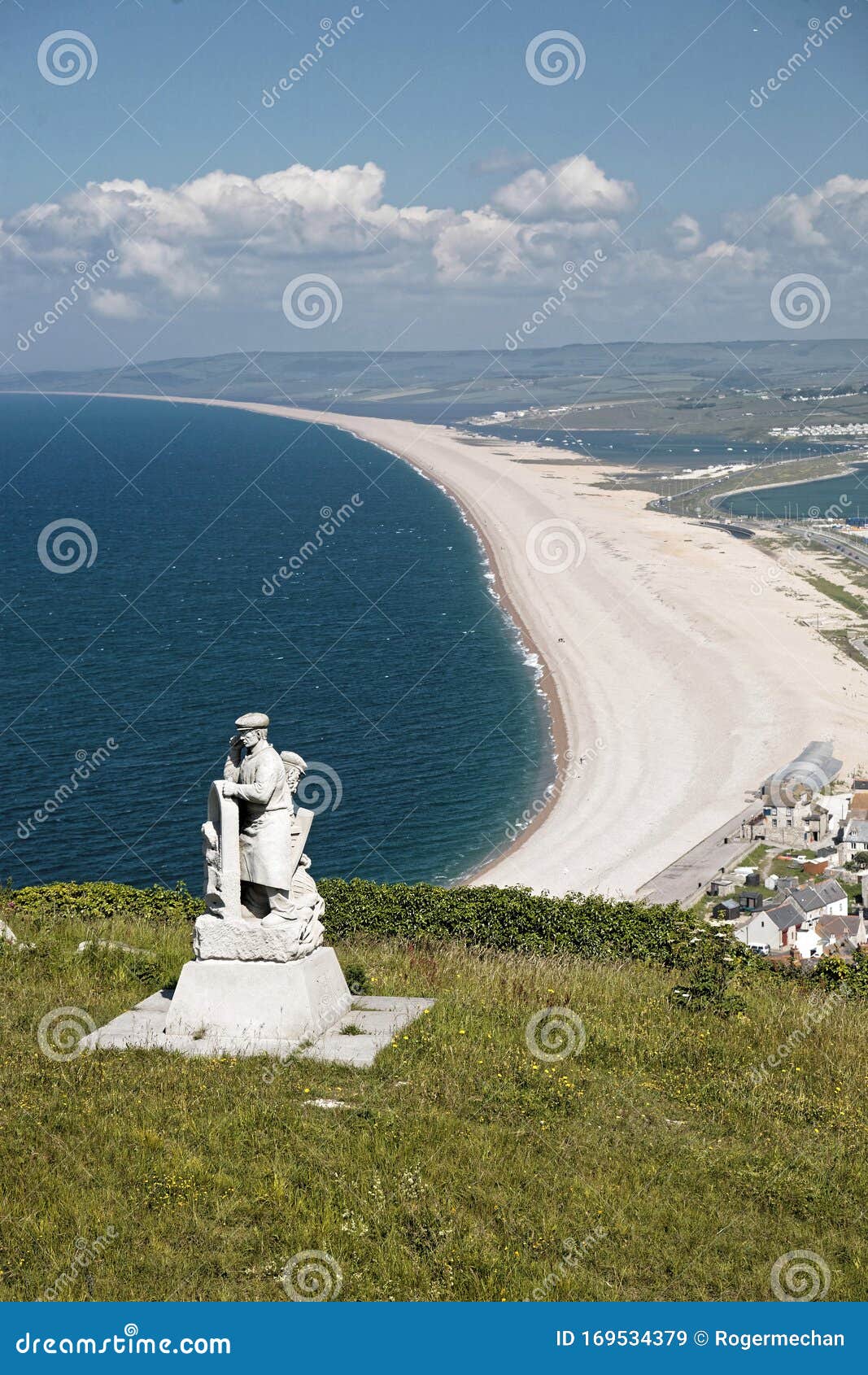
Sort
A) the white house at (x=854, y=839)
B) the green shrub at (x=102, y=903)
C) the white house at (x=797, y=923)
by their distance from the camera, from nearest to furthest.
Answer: the green shrub at (x=102, y=903) < the white house at (x=797, y=923) < the white house at (x=854, y=839)

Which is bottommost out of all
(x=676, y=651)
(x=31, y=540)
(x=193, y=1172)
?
(x=31, y=540)

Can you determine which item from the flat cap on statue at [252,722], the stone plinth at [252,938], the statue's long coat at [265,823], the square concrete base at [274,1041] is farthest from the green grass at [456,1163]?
the flat cap on statue at [252,722]

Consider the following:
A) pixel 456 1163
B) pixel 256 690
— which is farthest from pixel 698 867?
pixel 456 1163

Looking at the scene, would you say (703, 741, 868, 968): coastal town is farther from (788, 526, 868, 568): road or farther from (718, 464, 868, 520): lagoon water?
(718, 464, 868, 520): lagoon water

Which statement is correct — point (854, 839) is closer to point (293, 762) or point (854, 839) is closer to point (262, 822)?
point (293, 762)

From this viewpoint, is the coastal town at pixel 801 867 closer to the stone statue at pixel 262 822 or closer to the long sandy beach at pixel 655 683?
the long sandy beach at pixel 655 683

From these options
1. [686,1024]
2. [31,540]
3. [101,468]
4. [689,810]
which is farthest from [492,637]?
[101,468]

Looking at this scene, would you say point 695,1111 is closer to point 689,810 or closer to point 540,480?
point 689,810
